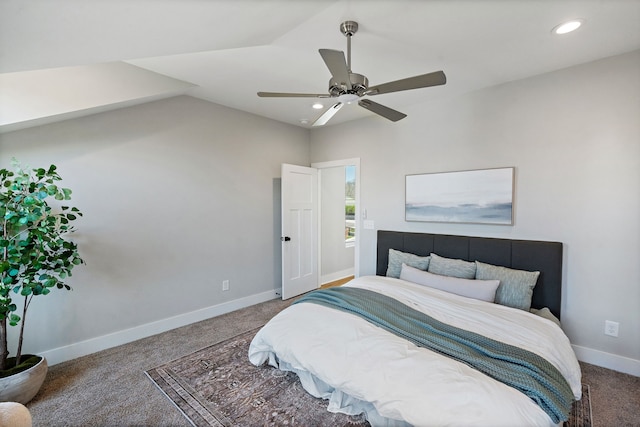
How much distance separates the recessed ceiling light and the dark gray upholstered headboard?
174 centimetres

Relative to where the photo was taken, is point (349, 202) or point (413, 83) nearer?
point (413, 83)

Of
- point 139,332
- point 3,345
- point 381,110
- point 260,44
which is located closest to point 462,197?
point 381,110

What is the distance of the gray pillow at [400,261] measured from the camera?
3125 millimetres

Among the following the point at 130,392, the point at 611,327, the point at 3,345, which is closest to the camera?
the point at 3,345

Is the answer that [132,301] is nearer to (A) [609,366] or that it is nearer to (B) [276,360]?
(B) [276,360]

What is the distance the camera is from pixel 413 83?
5.63 ft

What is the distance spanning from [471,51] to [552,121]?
1.11 m

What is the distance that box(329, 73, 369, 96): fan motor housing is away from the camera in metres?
1.69

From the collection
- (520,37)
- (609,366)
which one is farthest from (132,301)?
(609,366)

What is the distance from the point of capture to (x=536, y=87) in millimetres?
2688

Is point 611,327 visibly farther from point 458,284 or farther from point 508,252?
point 458,284

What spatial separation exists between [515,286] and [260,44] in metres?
2.97

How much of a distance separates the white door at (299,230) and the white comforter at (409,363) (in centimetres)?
180

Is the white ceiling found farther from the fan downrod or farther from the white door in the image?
the white door
